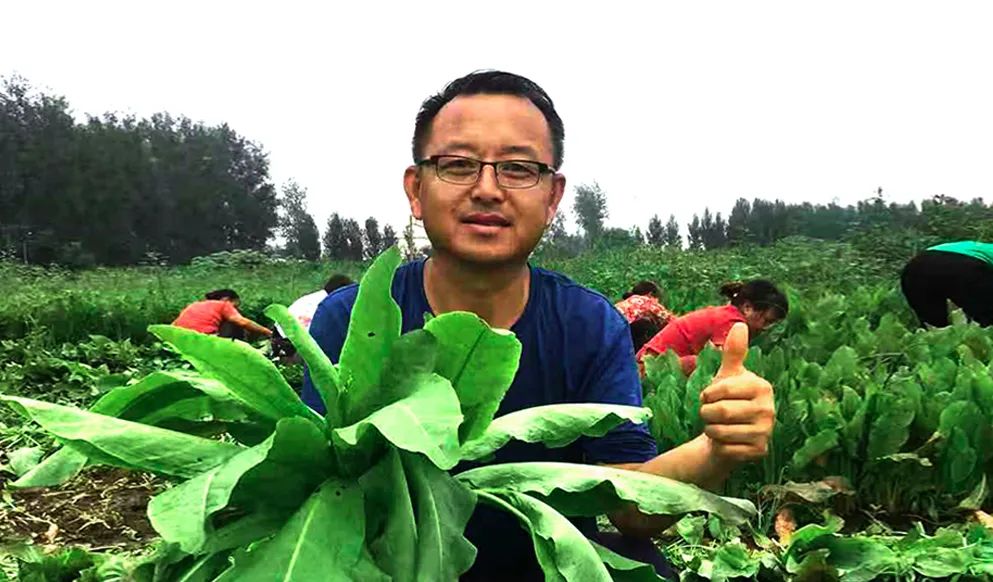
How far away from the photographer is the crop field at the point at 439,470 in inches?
42.1

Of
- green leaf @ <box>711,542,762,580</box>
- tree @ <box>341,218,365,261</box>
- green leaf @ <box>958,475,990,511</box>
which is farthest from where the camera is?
tree @ <box>341,218,365,261</box>

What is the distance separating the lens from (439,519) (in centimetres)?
110

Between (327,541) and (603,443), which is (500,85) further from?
(327,541)

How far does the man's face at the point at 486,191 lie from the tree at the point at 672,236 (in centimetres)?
1911

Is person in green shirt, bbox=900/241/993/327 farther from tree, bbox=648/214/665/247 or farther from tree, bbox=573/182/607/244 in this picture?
tree, bbox=573/182/607/244

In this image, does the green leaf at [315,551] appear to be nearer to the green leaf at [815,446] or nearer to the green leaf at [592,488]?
the green leaf at [592,488]

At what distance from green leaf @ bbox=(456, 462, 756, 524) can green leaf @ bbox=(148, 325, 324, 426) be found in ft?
0.80

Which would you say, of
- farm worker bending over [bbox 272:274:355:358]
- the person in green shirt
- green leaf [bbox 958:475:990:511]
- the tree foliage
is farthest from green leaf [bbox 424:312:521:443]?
the tree foliage

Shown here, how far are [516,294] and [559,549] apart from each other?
82cm

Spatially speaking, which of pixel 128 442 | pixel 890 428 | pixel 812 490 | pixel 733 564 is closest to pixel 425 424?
pixel 128 442

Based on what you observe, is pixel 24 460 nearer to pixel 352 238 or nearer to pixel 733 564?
pixel 733 564

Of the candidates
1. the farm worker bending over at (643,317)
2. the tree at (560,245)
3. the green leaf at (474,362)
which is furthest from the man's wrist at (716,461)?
the tree at (560,245)

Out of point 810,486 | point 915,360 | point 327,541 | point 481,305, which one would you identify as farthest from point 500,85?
point 915,360

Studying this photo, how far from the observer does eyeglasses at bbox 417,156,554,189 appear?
166 cm
